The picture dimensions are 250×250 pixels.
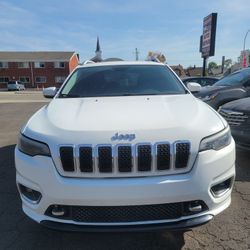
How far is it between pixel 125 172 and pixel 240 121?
3411mm

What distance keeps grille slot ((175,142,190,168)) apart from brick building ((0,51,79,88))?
67922 mm

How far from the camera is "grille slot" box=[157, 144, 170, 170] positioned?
9.18 ft

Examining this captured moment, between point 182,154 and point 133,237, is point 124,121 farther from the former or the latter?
point 133,237

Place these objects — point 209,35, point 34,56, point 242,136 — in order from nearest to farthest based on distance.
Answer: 1. point 242,136
2. point 209,35
3. point 34,56

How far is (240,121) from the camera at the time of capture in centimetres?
567

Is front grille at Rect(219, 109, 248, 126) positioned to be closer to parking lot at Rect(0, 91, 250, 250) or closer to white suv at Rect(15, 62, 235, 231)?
parking lot at Rect(0, 91, 250, 250)

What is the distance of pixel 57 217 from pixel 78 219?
0.17 metres

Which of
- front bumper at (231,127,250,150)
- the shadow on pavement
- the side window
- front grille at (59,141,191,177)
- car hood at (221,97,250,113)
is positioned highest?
front grille at (59,141,191,177)

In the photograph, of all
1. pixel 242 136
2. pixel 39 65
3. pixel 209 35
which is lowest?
pixel 39 65

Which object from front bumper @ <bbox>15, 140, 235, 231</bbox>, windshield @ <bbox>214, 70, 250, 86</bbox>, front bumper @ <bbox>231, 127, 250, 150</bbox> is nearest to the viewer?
front bumper @ <bbox>15, 140, 235, 231</bbox>

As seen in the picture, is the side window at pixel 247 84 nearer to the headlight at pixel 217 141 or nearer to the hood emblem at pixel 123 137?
the headlight at pixel 217 141

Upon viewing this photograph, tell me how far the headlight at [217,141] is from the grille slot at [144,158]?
0.43 meters

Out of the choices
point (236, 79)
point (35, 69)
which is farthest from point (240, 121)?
point (35, 69)

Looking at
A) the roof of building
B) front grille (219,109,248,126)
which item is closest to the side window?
front grille (219,109,248,126)
